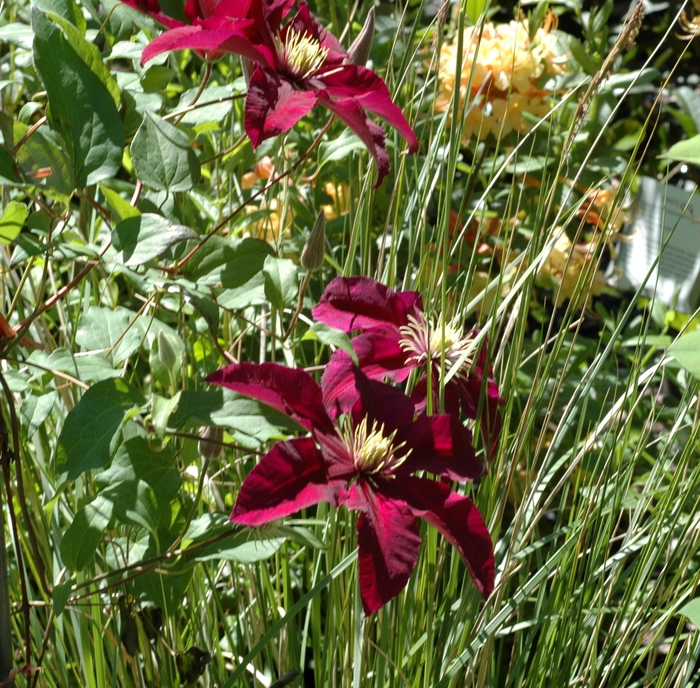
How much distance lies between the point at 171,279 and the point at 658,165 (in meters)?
1.06

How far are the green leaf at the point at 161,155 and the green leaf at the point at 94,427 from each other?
4.1 inches

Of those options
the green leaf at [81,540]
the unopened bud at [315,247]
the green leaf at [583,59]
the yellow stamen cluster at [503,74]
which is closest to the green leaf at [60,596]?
the green leaf at [81,540]

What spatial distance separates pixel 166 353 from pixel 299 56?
0.19 metres

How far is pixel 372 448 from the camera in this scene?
439 mm

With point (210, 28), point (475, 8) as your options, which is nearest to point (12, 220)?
point (210, 28)

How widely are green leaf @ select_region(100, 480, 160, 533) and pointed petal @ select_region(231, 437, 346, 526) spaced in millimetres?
55

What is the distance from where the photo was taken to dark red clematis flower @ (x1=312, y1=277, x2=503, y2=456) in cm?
49

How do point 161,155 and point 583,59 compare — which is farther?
point 583,59

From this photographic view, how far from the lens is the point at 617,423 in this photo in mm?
661

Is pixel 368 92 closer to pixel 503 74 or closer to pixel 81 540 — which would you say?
pixel 81 540

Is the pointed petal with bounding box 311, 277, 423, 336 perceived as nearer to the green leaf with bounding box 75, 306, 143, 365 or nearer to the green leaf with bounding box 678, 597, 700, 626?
the green leaf with bounding box 75, 306, 143, 365

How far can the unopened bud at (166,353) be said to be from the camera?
1.32 feet

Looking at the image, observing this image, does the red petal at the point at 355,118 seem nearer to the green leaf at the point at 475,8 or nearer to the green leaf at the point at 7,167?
the green leaf at the point at 7,167

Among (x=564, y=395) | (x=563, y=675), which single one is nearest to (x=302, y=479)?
(x=563, y=675)
